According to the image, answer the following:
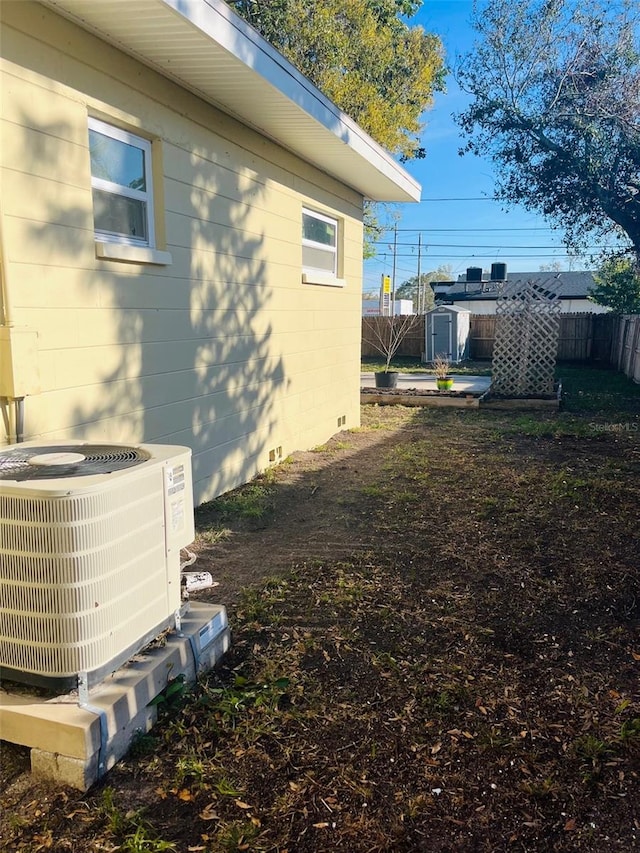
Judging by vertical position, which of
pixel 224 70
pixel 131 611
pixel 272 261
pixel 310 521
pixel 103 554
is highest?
pixel 224 70

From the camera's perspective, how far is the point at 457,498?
17.3ft

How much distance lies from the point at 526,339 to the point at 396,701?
10.5m

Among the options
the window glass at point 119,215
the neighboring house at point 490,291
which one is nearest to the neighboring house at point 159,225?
the window glass at point 119,215

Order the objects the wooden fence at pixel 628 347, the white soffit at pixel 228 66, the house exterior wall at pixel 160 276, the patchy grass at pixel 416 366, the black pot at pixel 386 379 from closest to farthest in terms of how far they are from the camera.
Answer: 1. the house exterior wall at pixel 160 276
2. the white soffit at pixel 228 66
3. the black pot at pixel 386 379
4. the wooden fence at pixel 628 347
5. the patchy grass at pixel 416 366

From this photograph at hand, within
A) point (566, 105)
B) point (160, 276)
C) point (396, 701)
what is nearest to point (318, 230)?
point (160, 276)

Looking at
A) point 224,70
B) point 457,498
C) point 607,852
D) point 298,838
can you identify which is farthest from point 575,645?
point 224,70

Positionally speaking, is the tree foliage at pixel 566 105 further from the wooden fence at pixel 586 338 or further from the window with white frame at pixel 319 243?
the window with white frame at pixel 319 243

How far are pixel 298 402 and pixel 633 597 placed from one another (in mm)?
4360

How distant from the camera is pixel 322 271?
759 centimetres

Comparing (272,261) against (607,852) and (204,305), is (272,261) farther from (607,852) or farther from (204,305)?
(607,852)

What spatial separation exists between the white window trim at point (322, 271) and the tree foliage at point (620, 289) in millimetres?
15164

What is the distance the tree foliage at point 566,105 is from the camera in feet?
47.0

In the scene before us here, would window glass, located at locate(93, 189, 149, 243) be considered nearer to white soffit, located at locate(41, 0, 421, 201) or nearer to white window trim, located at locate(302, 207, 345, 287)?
white soffit, located at locate(41, 0, 421, 201)

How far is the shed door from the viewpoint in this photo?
19.4 metres
